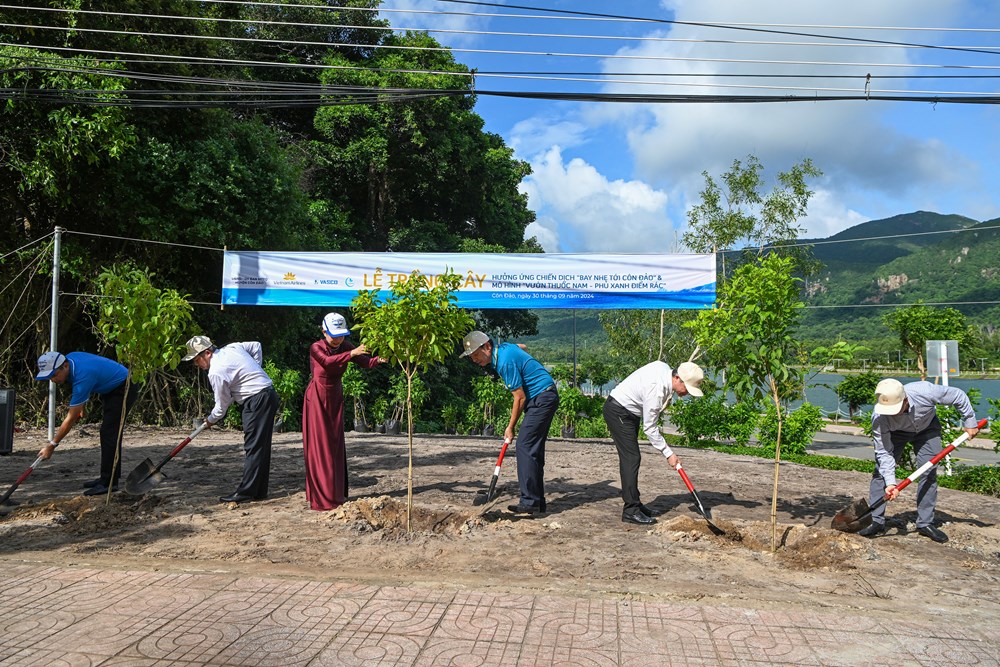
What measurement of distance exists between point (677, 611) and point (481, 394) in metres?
14.4

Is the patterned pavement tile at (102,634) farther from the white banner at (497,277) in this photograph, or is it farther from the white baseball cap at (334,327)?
the white banner at (497,277)

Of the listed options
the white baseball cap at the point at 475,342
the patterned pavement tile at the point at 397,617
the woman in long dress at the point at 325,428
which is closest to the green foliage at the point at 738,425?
the white baseball cap at the point at 475,342

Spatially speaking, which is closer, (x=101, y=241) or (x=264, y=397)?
(x=264, y=397)

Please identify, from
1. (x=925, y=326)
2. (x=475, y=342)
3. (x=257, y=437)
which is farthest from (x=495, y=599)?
(x=925, y=326)

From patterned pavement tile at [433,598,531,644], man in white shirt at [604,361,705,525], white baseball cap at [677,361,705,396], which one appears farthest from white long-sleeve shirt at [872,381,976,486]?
patterned pavement tile at [433,598,531,644]

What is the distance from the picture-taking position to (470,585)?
16.4ft

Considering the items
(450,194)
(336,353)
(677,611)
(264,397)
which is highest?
(450,194)

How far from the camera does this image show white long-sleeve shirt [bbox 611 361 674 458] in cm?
630

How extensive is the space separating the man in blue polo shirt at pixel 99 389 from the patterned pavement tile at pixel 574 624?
4.95 meters

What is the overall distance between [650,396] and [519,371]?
1285mm

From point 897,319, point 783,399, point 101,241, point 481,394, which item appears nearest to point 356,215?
point 481,394

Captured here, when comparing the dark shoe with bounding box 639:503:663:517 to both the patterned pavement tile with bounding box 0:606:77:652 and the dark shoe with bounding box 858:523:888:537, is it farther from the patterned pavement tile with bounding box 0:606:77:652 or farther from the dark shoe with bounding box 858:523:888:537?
the patterned pavement tile with bounding box 0:606:77:652

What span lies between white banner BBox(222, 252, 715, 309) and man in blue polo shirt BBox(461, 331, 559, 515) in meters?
5.22

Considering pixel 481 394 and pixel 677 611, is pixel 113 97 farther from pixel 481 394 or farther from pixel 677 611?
pixel 677 611
